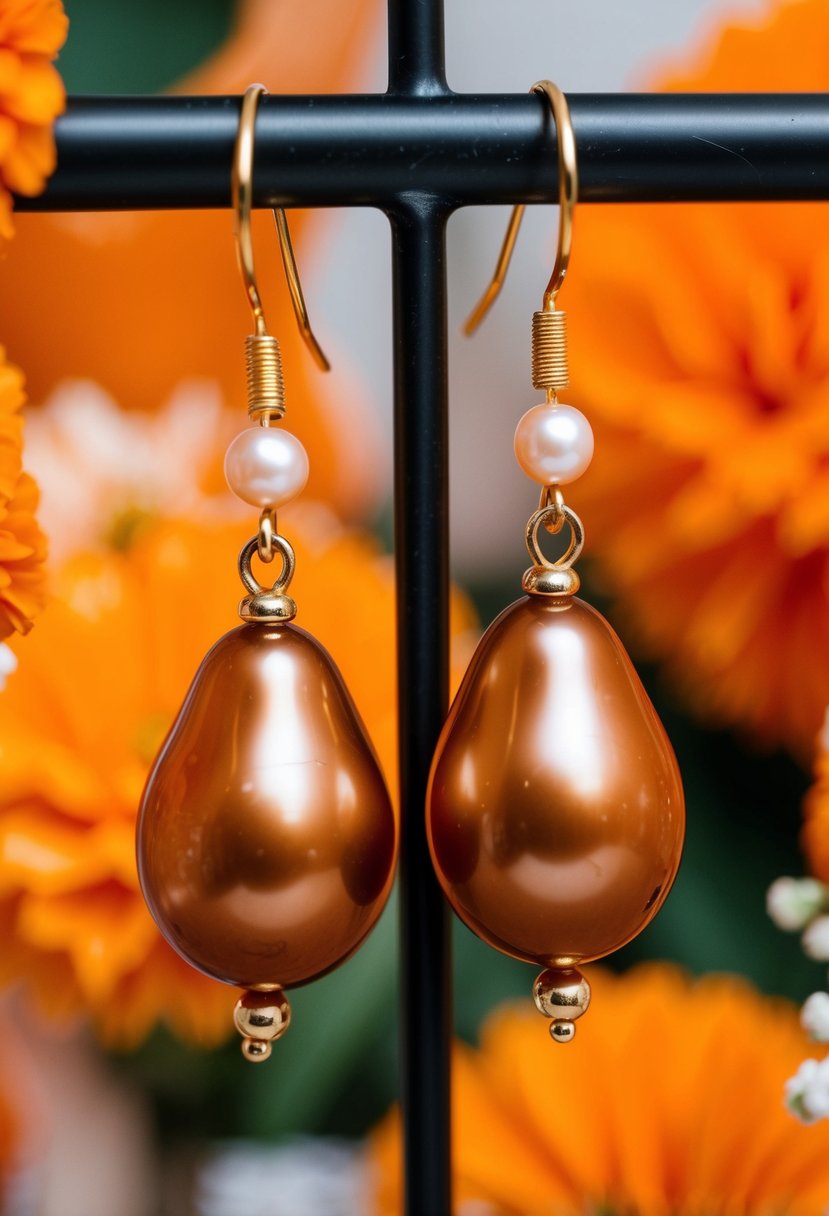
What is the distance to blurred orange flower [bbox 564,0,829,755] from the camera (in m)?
0.39

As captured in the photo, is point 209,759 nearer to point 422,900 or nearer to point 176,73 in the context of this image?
point 422,900

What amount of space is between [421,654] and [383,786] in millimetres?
33

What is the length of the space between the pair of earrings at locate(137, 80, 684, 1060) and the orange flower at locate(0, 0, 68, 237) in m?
0.04

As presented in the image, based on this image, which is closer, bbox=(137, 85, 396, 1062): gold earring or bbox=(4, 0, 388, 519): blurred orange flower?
bbox=(137, 85, 396, 1062): gold earring

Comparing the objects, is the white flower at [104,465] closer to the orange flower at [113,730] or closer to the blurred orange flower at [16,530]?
the orange flower at [113,730]

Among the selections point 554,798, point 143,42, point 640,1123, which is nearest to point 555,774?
point 554,798

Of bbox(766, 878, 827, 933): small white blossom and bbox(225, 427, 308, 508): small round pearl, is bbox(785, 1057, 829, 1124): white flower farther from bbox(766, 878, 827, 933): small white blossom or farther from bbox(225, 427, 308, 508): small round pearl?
bbox(225, 427, 308, 508): small round pearl

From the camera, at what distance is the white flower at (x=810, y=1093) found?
0.29m

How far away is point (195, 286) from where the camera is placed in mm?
479

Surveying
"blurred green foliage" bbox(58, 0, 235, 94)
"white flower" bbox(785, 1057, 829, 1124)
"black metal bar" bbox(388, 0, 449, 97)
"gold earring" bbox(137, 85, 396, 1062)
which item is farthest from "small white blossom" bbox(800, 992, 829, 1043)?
"blurred green foliage" bbox(58, 0, 235, 94)

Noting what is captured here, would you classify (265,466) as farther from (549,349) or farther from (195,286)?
(195,286)

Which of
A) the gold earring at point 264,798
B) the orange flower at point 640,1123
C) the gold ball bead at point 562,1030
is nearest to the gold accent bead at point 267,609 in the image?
the gold earring at point 264,798

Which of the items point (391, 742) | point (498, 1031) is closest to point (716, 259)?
point (391, 742)

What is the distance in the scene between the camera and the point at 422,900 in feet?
0.96
